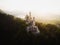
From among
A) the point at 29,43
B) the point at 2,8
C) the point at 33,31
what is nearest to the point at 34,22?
the point at 33,31

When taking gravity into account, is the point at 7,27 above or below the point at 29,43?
above

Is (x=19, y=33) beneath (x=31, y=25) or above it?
beneath

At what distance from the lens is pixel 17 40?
2299 millimetres

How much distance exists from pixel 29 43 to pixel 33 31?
17cm

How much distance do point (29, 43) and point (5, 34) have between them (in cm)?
34

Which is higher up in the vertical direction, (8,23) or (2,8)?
(2,8)

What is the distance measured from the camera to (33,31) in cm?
231

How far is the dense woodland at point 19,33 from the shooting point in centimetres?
230

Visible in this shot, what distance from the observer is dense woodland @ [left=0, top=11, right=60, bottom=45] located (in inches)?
90.6

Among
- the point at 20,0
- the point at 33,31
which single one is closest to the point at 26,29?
the point at 33,31

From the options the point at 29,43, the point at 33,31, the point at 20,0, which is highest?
the point at 20,0

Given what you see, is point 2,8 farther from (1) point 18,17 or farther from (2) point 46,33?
(2) point 46,33

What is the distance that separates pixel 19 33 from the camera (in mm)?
2316

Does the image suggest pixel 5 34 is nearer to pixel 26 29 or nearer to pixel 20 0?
pixel 26 29
